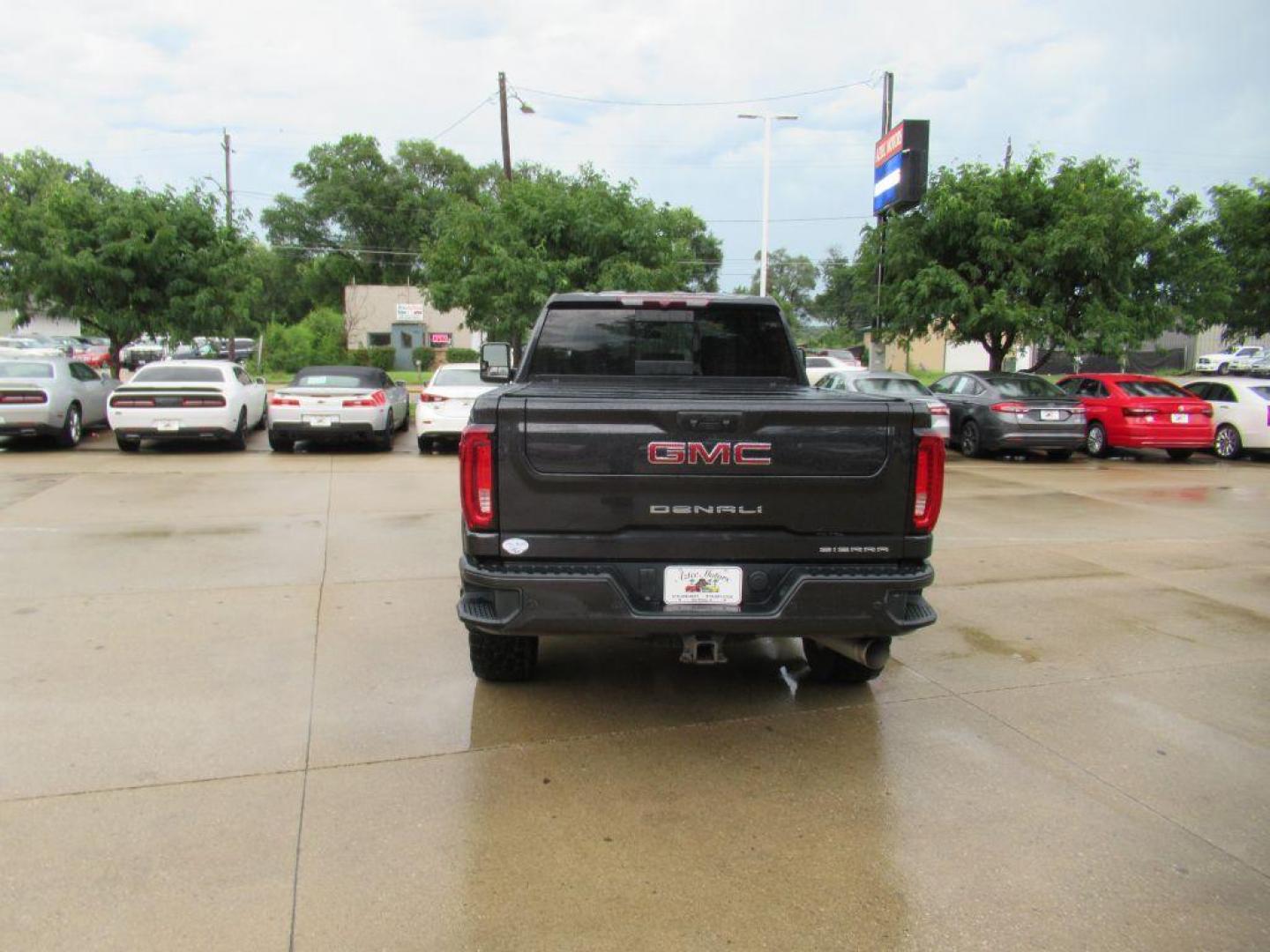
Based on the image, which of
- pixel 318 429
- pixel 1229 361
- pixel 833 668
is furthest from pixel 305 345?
pixel 833 668

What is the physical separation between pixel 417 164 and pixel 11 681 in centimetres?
7294

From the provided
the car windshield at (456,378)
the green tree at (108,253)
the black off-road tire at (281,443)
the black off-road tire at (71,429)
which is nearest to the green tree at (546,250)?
the car windshield at (456,378)

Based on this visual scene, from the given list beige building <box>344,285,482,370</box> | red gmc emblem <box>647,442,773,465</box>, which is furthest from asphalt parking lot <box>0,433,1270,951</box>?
beige building <box>344,285,482,370</box>

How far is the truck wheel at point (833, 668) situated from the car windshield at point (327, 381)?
11.8 m

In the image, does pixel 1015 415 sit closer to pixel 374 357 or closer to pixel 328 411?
pixel 328 411

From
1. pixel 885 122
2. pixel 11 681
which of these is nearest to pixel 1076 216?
pixel 885 122

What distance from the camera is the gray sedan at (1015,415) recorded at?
15.3m

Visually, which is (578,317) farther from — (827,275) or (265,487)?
(827,275)

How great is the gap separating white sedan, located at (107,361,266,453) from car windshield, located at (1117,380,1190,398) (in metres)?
14.7

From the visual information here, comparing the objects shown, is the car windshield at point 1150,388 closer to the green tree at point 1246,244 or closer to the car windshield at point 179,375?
the green tree at point 1246,244

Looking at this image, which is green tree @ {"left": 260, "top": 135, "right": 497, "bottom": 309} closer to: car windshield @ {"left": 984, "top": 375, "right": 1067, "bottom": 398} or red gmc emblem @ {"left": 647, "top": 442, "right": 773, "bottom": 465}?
car windshield @ {"left": 984, "top": 375, "right": 1067, "bottom": 398}

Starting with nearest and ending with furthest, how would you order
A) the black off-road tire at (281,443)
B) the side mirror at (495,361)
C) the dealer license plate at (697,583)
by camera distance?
the dealer license plate at (697,583)
the side mirror at (495,361)
the black off-road tire at (281,443)

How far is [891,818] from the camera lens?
11.9 feet

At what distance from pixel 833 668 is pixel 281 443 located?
41.1ft
